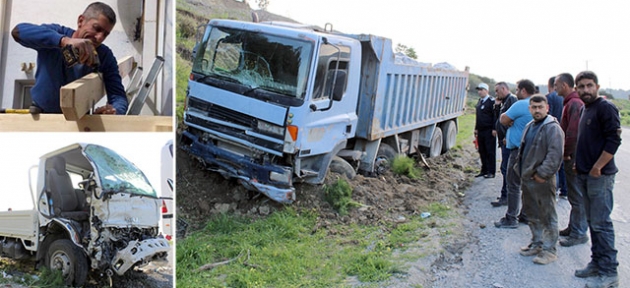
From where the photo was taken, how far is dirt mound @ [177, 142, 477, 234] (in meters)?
6.76

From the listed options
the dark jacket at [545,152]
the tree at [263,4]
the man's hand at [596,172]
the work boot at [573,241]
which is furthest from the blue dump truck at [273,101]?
the tree at [263,4]

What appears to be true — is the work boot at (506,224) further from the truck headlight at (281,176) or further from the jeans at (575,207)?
the truck headlight at (281,176)

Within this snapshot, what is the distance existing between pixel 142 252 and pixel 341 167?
223 inches

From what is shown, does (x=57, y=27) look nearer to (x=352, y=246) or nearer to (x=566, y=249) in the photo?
(x=352, y=246)

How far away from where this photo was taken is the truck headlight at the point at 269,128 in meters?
6.26

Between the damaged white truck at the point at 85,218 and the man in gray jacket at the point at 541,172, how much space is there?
13.2 ft

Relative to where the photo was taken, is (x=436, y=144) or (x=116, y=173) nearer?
(x=116, y=173)

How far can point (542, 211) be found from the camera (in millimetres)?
5223

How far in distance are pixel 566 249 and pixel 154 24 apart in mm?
4973

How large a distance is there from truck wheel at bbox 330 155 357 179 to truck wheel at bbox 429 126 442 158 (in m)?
4.30

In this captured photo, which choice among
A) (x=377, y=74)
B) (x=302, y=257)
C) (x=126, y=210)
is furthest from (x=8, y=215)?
(x=377, y=74)

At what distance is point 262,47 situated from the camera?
21.9ft

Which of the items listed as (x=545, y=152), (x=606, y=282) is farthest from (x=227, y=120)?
(x=606, y=282)

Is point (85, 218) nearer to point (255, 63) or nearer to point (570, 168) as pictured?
point (255, 63)
